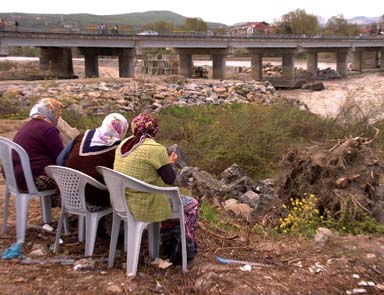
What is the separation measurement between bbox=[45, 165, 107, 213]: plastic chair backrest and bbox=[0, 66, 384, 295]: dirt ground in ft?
1.56

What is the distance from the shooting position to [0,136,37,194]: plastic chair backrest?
4.79m

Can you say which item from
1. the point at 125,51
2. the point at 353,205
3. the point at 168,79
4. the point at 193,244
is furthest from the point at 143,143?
the point at 125,51

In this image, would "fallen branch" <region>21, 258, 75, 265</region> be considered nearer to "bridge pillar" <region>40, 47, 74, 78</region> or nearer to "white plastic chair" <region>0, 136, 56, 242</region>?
"white plastic chair" <region>0, 136, 56, 242</region>

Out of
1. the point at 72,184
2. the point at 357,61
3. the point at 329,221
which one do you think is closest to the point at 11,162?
the point at 72,184

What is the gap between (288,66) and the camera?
53812 mm

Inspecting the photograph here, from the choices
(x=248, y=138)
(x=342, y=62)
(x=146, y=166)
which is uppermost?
(x=342, y=62)

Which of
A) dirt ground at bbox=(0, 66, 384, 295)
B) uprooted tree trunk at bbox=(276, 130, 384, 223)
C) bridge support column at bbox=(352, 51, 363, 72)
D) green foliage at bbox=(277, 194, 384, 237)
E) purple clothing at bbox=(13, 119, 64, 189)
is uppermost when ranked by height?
bridge support column at bbox=(352, 51, 363, 72)

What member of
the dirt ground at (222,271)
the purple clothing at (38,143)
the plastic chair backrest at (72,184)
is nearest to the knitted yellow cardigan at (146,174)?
the plastic chair backrest at (72,184)

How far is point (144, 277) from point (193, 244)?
533 mm

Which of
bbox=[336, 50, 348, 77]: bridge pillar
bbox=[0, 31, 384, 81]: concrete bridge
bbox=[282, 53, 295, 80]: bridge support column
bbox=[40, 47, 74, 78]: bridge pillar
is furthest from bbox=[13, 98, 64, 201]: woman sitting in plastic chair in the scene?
bbox=[336, 50, 348, 77]: bridge pillar

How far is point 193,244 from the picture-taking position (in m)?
4.35

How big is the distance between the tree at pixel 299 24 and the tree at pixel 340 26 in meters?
8.87

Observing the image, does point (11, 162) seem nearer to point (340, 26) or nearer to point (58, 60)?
point (58, 60)

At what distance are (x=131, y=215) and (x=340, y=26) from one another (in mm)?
117543
